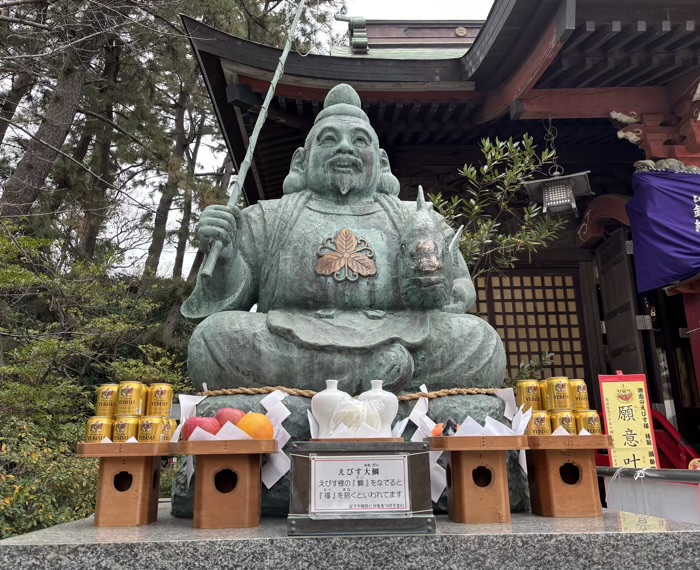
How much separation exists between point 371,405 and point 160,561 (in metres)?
0.88

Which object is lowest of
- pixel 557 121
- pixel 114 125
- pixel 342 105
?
pixel 342 105

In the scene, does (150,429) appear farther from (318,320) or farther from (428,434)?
(428,434)

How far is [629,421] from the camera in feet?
17.7

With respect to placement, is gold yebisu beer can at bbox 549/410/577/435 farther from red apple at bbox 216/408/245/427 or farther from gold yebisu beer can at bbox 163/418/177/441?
gold yebisu beer can at bbox 163/418/177/441

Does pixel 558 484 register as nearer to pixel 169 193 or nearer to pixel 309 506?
pixel 309 506

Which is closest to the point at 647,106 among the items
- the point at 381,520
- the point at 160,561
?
the point at 381,520

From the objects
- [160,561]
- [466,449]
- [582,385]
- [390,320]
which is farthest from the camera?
[390,320]

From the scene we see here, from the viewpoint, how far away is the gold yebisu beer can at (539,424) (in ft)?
8.20

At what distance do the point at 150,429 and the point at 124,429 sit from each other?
0.33ft

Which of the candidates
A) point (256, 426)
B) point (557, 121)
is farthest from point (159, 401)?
point (557, 121)

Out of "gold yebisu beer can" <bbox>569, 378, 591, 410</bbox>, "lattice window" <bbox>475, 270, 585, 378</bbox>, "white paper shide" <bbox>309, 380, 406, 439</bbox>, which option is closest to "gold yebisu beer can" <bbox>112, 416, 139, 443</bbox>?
"white paper shide" <bbox>309, 380, 406, 439</bbox>

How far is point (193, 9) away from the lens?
9.55 m

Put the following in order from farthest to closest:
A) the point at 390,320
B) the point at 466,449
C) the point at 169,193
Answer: the point at 169,193, the point at 390,320, the point at 466,449

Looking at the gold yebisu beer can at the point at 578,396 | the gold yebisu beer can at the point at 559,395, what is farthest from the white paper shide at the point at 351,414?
the gold yebisu beer can at the point at 578,396
